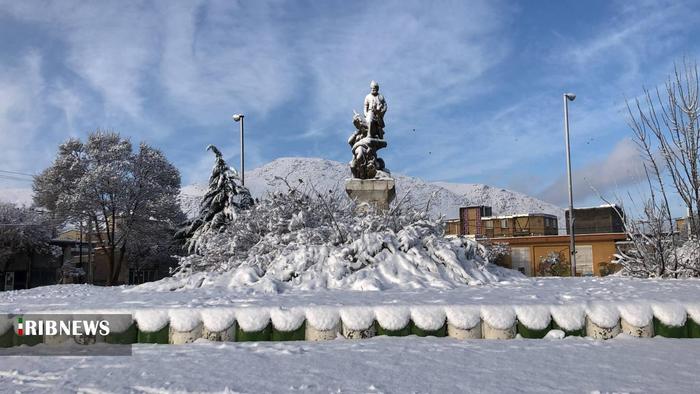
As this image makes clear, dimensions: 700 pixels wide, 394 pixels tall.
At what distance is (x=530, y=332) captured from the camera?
4.87 meters

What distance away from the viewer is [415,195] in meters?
13.3

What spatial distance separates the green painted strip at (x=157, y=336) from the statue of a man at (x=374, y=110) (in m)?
9.23

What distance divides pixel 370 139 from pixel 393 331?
29.0 feet

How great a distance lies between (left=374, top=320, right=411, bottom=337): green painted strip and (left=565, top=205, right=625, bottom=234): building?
3616 centimetres

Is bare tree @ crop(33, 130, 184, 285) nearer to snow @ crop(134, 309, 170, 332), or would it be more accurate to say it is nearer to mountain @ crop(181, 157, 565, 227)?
snow @ crop(134, 309, 170, 332)

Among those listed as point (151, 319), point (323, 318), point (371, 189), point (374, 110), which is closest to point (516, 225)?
point (374, 110)

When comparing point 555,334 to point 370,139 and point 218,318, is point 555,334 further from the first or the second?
point 370,139

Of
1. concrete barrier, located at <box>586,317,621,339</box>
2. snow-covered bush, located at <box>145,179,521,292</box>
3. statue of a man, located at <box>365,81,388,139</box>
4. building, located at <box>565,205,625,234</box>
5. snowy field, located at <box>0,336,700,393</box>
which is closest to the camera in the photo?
snowy field, located at <box>0,336,700,393</box>

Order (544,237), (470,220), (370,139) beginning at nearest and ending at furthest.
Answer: (370,139)
(544,237)
(470,220)

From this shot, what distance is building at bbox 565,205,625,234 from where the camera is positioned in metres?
38.1

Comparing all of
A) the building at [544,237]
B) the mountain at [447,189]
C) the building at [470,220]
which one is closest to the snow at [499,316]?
the building at [544,237]

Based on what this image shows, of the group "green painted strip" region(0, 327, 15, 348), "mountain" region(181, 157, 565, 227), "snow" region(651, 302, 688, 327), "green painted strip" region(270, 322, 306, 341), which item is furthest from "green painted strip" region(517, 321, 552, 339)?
"mountain" region(181, 157, 565, 227)

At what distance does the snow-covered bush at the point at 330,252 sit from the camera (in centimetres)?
768

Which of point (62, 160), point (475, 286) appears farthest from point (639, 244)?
point (62, 160)
